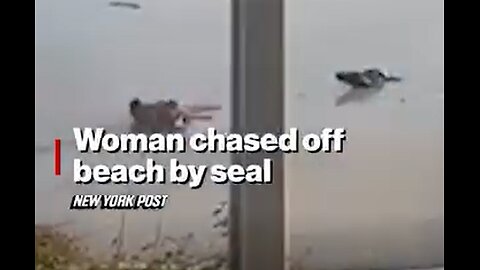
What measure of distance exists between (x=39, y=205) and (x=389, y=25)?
2.10ft

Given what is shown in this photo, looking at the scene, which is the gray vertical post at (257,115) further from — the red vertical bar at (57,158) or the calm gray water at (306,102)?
the red vertical bar at (57,158)

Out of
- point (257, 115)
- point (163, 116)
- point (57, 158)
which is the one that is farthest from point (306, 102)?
point (57, 158)

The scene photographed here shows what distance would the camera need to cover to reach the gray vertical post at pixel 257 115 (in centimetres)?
107

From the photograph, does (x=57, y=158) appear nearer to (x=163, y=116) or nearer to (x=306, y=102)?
(x=163, y=116)

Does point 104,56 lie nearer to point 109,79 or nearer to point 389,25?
point 109,79

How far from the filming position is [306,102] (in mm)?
1091

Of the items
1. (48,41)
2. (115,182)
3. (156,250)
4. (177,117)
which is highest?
(48,41)

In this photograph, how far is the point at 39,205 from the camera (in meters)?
1.04

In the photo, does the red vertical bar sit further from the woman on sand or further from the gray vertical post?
the gray vertical post

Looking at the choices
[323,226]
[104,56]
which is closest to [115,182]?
[104,56]

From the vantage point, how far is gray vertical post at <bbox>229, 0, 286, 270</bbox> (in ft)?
3.50

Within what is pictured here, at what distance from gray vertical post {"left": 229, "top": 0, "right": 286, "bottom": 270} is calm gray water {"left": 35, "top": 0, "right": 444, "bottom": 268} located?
0.06 ft

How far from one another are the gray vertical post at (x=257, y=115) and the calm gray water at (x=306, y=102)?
19 mm

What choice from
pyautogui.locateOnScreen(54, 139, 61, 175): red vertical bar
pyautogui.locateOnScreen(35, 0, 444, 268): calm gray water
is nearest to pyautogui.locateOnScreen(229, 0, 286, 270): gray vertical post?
pyautogui.locateOnScreen(35, 0, 444, 268): calm gray water
